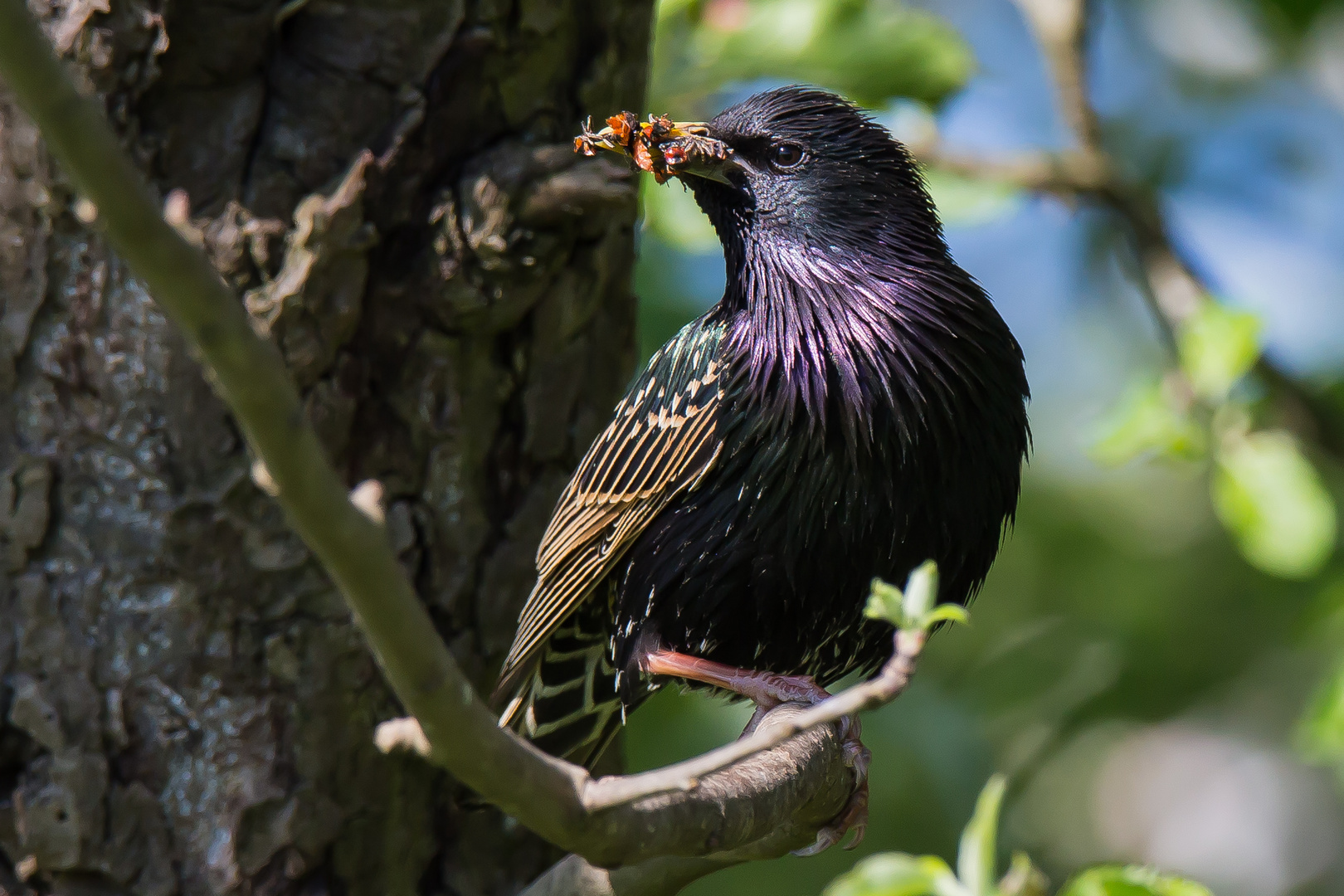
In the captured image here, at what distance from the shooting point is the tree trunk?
2.28 m

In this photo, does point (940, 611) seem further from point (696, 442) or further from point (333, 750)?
point (333, 750)

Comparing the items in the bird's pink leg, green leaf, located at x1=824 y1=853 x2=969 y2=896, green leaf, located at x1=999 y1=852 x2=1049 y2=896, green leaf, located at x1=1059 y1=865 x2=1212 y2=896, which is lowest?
green leaf, located at x1=1059 y1=865 x2=1212 y2=896

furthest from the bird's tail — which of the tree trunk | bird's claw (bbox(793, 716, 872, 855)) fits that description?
bird's claw (bbox(793, 716, 872, 855))

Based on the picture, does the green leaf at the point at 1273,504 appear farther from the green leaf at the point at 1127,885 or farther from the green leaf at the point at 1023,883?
the green leaf at the point at 1023,883

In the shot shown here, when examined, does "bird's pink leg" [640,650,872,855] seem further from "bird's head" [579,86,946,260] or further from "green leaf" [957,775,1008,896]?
"bird's head" [579,86,946,260]

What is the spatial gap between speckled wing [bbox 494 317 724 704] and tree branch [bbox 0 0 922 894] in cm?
110

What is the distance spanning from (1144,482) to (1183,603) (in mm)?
1261

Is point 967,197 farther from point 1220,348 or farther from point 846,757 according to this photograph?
point 846,757

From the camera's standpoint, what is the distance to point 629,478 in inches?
99.3

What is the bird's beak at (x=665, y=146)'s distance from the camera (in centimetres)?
241

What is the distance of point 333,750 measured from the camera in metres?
2.42

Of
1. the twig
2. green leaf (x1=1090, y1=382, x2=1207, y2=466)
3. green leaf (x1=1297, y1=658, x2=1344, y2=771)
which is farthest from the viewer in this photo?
green leaf (x1=1090, y1=382, x2=1207, y2=466)

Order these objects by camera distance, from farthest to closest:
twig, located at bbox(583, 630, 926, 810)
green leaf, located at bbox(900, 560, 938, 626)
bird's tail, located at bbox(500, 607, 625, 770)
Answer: bird's tail, located at bbox(500, 607, 625, 770)
green leaf, located at bbox(900, 560, 938, 626)
twig, located at bbox(583, 630, 926, 810)

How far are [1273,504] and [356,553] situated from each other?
279 centimetres
